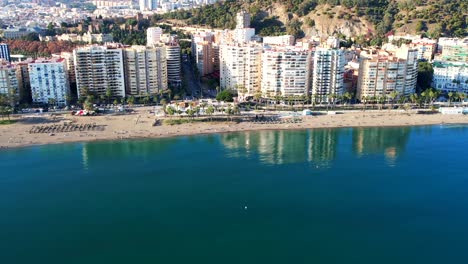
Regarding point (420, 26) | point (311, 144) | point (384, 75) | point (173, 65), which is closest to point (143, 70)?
point (173, 65)

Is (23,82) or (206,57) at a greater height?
(206,57)

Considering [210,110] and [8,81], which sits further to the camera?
[8,81]

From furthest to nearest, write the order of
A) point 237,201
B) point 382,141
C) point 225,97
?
1. point 225,97
2. point 382,141
3. point 237,201

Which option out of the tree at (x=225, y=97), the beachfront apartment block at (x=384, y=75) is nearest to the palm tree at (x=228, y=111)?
the tree at (x=225, y=97)

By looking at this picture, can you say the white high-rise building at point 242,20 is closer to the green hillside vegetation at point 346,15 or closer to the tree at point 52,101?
the green hillside vegetation at point 346,15

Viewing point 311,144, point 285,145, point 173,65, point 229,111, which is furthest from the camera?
point 173,65

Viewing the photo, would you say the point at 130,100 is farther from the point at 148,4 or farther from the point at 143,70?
the point at 148,4
